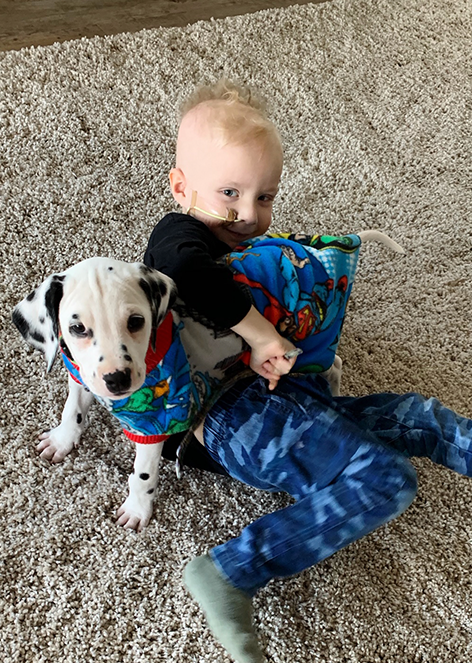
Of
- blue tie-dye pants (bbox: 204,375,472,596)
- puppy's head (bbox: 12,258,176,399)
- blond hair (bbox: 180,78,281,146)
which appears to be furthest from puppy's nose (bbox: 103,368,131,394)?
blond hair (bbox: 180,78,281,146)

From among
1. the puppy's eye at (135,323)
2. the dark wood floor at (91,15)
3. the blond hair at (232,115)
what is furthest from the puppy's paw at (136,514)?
the dark wood floor at (91,15)

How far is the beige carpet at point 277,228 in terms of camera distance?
4.10 ft

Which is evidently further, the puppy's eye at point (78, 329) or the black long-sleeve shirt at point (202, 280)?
the black long-sleeve shirt at point (202, 280)

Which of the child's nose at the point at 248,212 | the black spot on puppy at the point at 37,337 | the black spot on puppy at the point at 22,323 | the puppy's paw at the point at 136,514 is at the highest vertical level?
the child's nose at the point at 248,212

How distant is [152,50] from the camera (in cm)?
242

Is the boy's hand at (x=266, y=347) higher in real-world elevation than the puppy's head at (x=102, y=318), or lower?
lower

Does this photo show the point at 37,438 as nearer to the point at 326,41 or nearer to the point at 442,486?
the point at 442,486

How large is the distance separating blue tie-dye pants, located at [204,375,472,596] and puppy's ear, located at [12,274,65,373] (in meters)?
0.41

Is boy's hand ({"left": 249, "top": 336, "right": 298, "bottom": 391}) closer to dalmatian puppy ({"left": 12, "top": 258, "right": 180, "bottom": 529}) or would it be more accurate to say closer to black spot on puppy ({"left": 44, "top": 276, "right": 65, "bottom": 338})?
dalmatian puppy ({"left": 12, "top": 258, "right": 180, "bottom": 529})

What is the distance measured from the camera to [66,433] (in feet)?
4.74

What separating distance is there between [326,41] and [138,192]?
1231 mm

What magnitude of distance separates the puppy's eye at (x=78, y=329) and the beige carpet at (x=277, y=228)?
55cm

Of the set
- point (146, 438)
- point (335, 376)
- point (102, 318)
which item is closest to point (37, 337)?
point (102, 318)

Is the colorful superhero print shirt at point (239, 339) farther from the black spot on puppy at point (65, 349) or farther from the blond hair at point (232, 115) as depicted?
the blond hair at point (232, 115)
